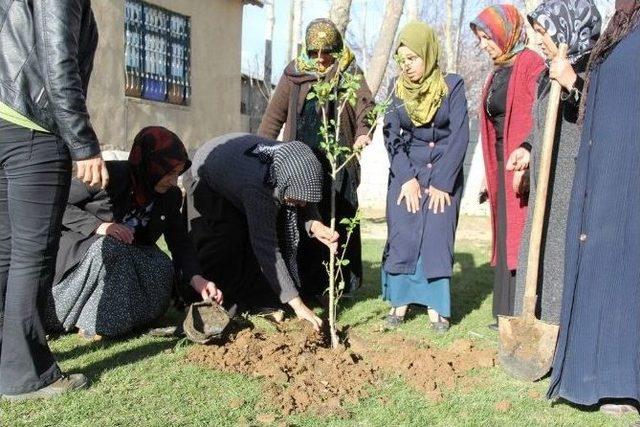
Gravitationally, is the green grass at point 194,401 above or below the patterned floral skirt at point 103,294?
below

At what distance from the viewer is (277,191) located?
400 cm

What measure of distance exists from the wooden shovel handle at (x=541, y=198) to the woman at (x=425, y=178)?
948mm

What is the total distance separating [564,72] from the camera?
10.7 ft

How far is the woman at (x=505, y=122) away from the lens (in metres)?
4.35

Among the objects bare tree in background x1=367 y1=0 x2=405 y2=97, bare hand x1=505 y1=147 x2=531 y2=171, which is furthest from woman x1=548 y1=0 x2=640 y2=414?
bare tree in background x1=367 y1=0 x2=405 y2=97

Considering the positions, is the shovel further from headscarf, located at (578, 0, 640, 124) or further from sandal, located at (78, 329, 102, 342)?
sandal, located at (78, 329, 102, 342)

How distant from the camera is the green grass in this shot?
301 cm

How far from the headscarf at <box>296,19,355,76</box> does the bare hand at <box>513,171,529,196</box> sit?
138 centimetres

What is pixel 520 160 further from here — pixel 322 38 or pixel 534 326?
pixel 322 38

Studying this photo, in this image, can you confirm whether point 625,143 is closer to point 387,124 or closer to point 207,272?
point 387,124

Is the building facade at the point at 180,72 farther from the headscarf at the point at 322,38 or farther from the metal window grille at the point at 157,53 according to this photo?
the headscarf at the point at 322,38

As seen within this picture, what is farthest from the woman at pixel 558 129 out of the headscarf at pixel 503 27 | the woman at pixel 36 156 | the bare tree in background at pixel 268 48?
the bare tree in background at pixel 268 48

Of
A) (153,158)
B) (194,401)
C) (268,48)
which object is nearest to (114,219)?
(153,158)

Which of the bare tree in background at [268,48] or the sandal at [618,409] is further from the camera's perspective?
the bare tree in background at [268,48]
